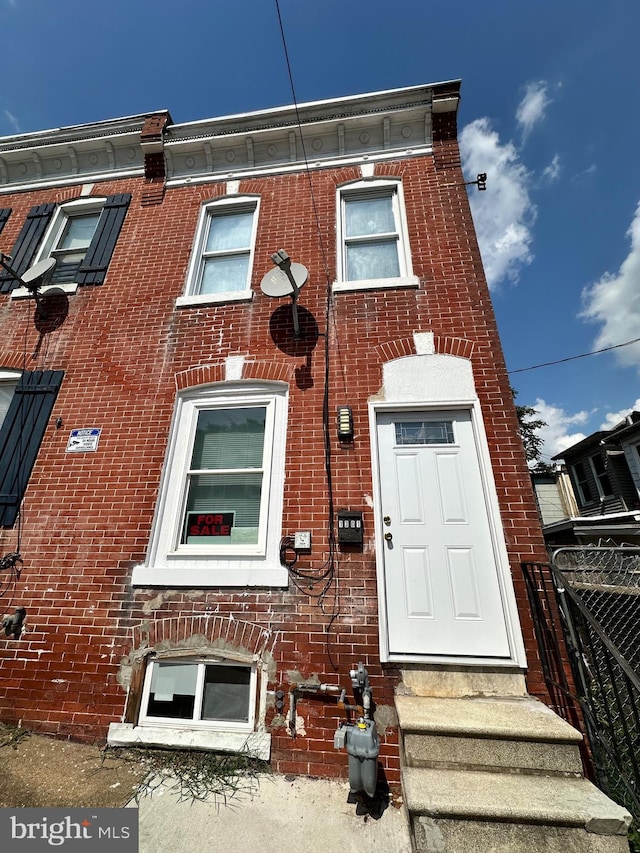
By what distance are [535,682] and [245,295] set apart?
512 cm

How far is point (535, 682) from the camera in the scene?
3.21 m

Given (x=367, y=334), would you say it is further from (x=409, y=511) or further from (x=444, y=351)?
(x=409, y=511)

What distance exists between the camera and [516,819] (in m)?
2.17

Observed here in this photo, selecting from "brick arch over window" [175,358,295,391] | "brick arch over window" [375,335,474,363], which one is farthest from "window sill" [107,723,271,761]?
"brick arch over window" [375,335,474,363]

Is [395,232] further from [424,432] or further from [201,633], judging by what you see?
[201,633]

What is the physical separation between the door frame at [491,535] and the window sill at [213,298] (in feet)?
7.54

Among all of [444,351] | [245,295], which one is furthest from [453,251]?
[245,295]

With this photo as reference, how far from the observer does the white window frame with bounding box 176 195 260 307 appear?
16.8ft

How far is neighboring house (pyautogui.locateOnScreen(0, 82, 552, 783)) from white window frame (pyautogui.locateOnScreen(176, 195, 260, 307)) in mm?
36

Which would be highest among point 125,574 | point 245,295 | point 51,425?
point 245,295

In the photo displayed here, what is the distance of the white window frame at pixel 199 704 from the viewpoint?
335 cm

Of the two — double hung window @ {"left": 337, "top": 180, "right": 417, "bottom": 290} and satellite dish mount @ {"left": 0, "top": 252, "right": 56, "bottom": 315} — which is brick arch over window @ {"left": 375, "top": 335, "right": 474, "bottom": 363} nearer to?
double hung window @ {"left": 337, "top": 180, "right": 417, "bottom": 290}

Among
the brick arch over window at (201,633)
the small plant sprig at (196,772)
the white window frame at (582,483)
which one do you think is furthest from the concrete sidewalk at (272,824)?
the white window frame at (582,483)

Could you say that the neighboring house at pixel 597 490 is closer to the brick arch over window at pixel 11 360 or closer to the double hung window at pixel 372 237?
the double hung window at pixel 372 237
